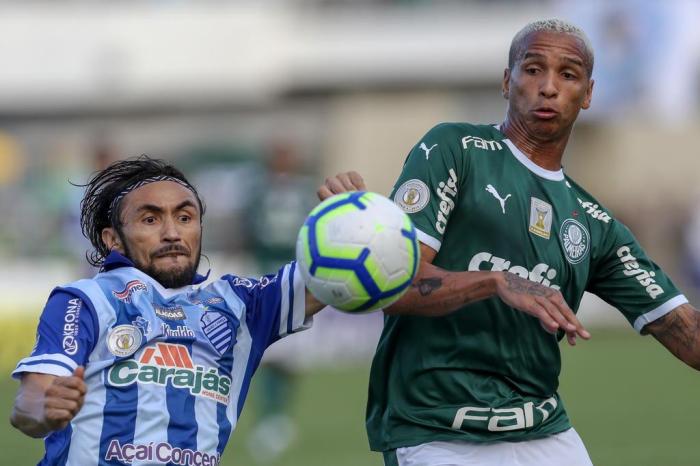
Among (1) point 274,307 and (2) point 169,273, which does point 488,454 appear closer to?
(1) point 274,307

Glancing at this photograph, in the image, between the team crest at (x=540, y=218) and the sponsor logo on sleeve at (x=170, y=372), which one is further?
the team crest at (x=540, y=218)

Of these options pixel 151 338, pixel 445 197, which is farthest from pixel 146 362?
pixel 445 197

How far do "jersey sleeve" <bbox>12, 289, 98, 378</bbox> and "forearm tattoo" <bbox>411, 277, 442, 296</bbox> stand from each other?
1.11m

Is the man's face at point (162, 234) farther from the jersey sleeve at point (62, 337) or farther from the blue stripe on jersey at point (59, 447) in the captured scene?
the blue stripe on jersey at point (59, 447)

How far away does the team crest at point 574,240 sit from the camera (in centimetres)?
510

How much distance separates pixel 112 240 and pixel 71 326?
600 millimetres

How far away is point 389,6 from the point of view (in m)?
35.1

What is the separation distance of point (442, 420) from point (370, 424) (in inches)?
15.2

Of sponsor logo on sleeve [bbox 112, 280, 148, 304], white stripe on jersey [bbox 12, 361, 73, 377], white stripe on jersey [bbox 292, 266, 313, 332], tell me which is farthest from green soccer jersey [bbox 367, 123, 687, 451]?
white stripe on jersey [bbox 12, 361, 73, 377]

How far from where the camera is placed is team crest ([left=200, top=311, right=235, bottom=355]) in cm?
477

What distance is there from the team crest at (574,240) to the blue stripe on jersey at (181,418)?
1540 millimetres

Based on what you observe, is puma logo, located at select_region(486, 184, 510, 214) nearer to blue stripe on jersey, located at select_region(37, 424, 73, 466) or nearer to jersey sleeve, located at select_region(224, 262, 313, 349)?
jersey sleeve, located at select_region(224, 262, 313, 349)

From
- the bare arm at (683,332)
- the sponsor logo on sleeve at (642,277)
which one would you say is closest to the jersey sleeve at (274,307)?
the sponsor logo on sleeve at (642,277)

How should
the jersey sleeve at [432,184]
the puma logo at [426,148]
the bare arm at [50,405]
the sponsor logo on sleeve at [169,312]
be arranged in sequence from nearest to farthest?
the bare arm at [50,405] < the sponsor logo on sleeve at [169,312] < the jersey sleeve at [432,184] < the puma logo at [426,148]
